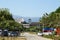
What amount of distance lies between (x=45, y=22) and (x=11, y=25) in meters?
15.2

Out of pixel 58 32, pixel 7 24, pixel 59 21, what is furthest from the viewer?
pixel 7 24

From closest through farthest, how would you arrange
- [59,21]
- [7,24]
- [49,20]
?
[59,21] → [7,24] → [49,20]

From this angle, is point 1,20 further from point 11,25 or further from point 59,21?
point 59,21

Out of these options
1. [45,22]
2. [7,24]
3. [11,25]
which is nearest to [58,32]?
[7,24]

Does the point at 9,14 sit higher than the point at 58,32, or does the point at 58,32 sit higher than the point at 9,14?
the point at 9,14

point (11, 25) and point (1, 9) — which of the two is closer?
point (1, 9)

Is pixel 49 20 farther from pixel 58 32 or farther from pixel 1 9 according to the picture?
pixel 58 32

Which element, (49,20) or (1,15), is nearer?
(1,15)

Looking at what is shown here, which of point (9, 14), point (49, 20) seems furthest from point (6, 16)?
point (49, 20)

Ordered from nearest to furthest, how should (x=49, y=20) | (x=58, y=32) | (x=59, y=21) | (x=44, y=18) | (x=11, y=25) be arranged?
(x=59, y=21) → (x=58, y=32) → (x=11, y=25) → (x=49, y=20) → (x=44, y=18)

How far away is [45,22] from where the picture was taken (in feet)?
285

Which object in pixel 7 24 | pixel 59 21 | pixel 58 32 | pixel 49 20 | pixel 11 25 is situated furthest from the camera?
pixel 49 20

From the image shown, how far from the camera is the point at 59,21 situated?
5306 cm

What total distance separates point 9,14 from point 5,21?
354 cm
